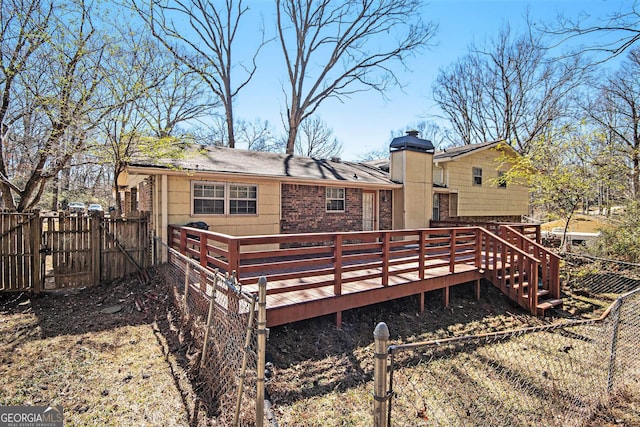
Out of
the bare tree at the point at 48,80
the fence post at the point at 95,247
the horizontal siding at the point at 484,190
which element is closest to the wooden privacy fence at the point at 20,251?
the fence post at the point at 95,247

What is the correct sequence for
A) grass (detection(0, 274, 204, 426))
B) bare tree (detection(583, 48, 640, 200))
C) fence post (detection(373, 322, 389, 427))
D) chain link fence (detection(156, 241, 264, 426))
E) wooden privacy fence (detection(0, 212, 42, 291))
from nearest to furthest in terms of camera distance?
1. fence post (detection(373, 322, 389, 427))
2. chain link fence (detection(156, 241, 264, 426))
3. grass (detection(0, 274, 204, 426))
4. wooden privacy fence (detection(0, 212, 42, 291))
5. bare tree (detection(583, 48, 640, 200))

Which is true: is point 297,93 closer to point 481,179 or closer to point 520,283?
point 481,179

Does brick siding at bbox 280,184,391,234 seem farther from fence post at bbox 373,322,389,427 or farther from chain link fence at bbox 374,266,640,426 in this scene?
fence post at bbox 373,322,389,427

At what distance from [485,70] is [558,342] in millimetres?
26822

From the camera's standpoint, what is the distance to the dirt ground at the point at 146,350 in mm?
3426

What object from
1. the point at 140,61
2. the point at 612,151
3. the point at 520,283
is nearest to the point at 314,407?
the point at 520,283

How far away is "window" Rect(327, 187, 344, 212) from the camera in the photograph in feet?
36.0

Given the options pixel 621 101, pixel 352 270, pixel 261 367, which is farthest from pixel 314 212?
pixel 621 101

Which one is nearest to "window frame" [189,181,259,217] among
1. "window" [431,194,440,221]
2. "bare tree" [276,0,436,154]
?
"window" [431,194,440,221]

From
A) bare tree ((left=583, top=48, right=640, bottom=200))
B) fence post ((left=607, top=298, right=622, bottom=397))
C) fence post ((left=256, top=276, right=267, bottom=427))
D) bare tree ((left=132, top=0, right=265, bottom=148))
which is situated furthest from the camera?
bare tree ((left=132, top=0, right=265, bottom=148))

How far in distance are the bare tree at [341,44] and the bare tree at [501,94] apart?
655 centimetres

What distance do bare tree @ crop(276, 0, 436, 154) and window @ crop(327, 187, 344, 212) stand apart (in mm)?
10685

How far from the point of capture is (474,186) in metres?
15.7

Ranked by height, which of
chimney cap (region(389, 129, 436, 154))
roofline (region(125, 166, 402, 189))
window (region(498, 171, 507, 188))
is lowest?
roofline (region(125, 166, 402, 189))
